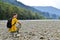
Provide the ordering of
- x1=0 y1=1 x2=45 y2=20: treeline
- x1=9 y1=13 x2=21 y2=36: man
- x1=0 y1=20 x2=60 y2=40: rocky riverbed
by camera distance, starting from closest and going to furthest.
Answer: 1. x1=0 y1=20 x2=60 y2=40: rocky riverbed
2. x1=9 y1=13 x2=21 y2=36: man
3. x1=0 y1=1 x2=45 y2=20: treeline

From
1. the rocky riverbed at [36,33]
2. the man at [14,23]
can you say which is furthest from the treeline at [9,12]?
the man at [14,23]

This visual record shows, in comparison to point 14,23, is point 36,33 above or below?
below

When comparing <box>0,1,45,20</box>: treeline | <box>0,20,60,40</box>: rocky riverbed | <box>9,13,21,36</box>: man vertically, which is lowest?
<box>0,1,45,20</box>: treeline

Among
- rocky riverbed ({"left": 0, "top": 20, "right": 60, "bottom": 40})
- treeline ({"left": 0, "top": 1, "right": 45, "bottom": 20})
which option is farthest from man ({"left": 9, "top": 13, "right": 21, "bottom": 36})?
treeline ({"left": 0, "top": 1, "right": 45, "bottom": 20})

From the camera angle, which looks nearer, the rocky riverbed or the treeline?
the rocky riverbed

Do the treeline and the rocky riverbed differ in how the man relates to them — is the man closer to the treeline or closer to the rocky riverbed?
the rocky riverbed

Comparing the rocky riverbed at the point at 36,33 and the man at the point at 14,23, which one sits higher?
the man at the point at 14,23

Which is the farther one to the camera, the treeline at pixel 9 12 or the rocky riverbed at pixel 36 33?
the treeline at pixel 9 12

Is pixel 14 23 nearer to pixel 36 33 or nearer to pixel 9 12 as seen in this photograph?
pixel 36 33

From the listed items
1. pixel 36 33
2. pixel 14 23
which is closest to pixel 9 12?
pixel 36 33

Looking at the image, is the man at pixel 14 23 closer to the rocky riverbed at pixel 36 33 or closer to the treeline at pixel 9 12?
the rocky riverbed at pixel 36 33

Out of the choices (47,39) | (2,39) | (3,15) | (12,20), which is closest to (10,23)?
(12,20)

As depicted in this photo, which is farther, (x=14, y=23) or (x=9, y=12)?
(x=9, y=12)

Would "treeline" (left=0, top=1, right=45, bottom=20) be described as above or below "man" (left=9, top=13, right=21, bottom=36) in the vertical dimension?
below
